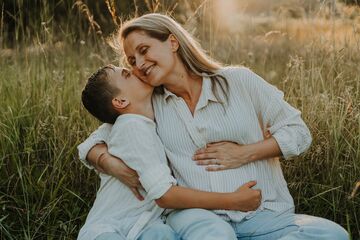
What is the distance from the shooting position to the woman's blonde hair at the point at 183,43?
10.4 ft

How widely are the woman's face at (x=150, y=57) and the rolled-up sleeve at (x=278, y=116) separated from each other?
0.37 m

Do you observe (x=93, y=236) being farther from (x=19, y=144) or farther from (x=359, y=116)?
(x=359, y=116)

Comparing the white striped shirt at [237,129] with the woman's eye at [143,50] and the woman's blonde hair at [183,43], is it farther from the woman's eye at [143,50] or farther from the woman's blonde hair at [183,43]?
the woman's eye at [143,50]

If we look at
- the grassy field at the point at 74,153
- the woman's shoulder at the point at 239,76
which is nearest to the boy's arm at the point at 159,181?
the woman's shoulder at the point at 239,76

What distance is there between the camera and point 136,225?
298cm

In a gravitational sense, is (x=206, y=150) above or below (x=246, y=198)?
above

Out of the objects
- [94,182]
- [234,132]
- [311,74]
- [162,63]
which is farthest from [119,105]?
[311,74]

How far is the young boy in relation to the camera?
290 centimetres

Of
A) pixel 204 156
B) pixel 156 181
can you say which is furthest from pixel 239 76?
pixel 156 181

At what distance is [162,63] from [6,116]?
4.27 ft

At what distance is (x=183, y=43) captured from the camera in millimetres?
3230

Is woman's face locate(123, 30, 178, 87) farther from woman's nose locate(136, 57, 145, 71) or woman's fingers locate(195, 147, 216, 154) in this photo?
woman's fingers locate(195, 147, 216, 154)

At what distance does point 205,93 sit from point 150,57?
0.30 metres

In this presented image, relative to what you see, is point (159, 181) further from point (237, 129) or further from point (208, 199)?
point (237, 129)
